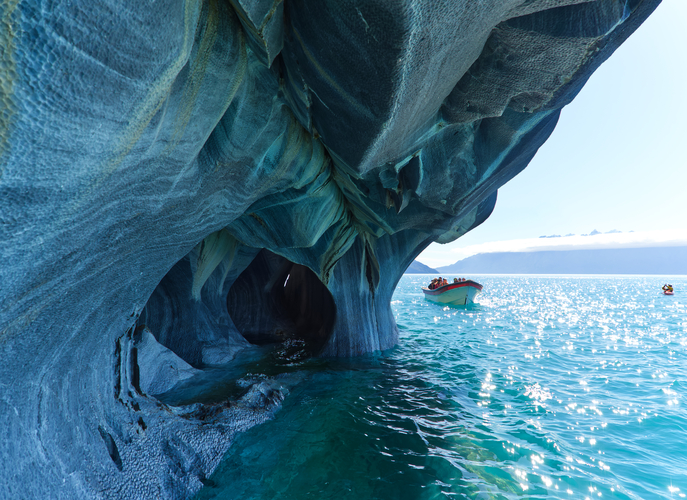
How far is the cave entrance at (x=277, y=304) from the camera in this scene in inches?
498

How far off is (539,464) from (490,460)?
680 millimetres

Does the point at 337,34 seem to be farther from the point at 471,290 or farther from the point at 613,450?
the point at 471,290

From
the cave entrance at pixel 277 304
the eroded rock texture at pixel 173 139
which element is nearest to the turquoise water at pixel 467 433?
the eroded rock texture at pixel 173 139

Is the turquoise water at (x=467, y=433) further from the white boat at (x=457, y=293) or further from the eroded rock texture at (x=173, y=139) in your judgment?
the white boat at (x=457, y=293)

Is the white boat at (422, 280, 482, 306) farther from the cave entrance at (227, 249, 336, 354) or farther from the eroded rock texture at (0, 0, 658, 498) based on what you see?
the eroded rock texture at (0, 0, 658, 498)

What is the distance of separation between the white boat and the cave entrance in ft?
43.0

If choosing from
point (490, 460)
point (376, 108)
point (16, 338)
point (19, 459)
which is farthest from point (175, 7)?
point (490, 460)

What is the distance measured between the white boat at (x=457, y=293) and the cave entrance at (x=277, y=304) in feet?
43.0

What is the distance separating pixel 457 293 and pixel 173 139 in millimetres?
23825

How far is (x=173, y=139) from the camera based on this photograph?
2.99 m

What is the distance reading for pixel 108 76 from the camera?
1935mm

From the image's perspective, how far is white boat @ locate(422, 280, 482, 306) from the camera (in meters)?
23.6

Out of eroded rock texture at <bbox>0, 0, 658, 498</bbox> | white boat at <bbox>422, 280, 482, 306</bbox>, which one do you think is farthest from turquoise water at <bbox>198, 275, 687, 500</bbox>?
white boat at <bbox>422, 280, 482, 306</bbox>

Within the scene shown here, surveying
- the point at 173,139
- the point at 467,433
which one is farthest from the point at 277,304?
the point at 173,139
